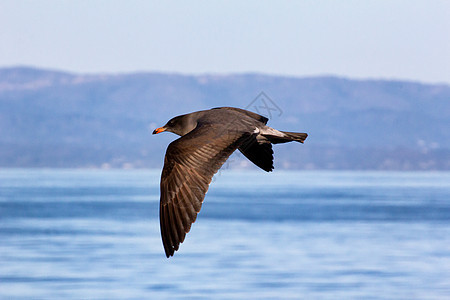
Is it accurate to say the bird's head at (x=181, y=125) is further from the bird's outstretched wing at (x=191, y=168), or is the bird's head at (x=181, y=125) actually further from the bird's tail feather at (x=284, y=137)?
the bird's tail feather at (x=284, y=137)

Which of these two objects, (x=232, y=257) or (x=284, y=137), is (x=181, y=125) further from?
(x=232, y=257)

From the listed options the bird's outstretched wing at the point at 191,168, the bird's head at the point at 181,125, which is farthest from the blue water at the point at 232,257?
the bird's outstretched wing at the point at 191,168

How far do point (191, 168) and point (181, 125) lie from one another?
44.6 inches

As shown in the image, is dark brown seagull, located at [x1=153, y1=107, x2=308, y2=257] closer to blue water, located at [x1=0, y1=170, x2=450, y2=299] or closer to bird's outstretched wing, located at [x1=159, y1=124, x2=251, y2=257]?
bird's outstretched wing, located at [x1=159, y1=124, x2=251, y2=257]

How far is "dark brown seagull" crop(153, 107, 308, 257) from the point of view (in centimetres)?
1178

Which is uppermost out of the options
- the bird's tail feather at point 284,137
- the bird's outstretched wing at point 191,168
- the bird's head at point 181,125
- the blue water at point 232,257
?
the blue water at point 232,257

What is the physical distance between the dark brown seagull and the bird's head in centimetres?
10

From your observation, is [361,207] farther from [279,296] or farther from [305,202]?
[279,296]

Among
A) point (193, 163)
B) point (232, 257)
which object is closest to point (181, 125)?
point (193, 163)

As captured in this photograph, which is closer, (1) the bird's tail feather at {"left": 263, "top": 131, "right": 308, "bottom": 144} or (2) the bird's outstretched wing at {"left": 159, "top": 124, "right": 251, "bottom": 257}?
(2) the bird's outstretched wing at {"left": 159, "top": 124, "right": 251, "bottom": 257}

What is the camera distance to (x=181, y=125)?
1307cm

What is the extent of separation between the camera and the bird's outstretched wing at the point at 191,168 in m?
11.9

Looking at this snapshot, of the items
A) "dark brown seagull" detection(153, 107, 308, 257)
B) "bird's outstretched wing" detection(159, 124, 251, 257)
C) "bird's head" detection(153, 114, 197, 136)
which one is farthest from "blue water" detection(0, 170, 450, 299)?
"bird's outstretched wing" detection(159, 124, 251, 257)

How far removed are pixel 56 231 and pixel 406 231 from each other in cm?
3591
